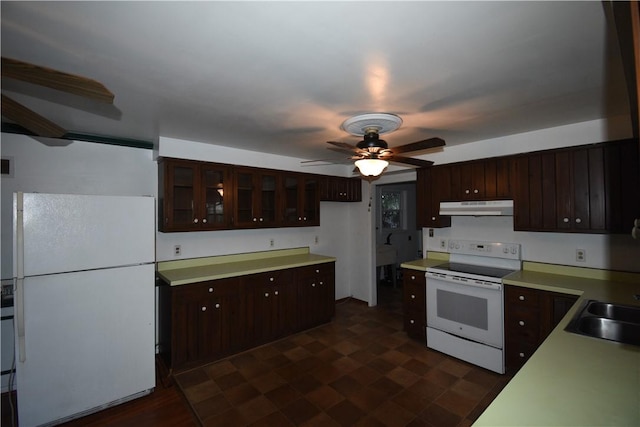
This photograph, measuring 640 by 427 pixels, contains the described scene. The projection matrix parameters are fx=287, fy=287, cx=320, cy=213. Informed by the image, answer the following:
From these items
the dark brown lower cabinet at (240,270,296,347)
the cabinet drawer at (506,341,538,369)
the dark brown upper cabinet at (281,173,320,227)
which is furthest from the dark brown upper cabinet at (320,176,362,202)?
the cabinet drawer at (506,341,538,369)

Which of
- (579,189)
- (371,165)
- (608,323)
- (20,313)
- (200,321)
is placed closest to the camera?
(608,323)

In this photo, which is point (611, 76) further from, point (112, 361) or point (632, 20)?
point (112, 361)

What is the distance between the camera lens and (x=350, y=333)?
3.76 meters

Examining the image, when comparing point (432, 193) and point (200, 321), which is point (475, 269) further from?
point (200, 321)

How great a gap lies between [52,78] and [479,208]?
3.52 metres

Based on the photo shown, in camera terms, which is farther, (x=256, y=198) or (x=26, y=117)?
(x=256, y=198)

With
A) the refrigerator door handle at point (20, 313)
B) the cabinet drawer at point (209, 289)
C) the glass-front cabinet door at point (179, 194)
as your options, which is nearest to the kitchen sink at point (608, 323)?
the cabinet drawer at point (209, 289)

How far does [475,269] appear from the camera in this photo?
3250mm

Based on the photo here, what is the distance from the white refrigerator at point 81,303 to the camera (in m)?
Answer: 2.07

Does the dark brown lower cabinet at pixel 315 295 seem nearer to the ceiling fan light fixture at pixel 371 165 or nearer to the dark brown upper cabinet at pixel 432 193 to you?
the dark brown upper cabinet at pixel 432 193

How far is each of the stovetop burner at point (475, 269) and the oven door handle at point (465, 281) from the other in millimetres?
75

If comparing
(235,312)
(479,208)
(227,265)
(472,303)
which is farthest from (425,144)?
(227,265)

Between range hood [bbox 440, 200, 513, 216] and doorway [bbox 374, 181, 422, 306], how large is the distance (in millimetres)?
2427

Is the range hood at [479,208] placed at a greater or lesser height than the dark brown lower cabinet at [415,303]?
greater
